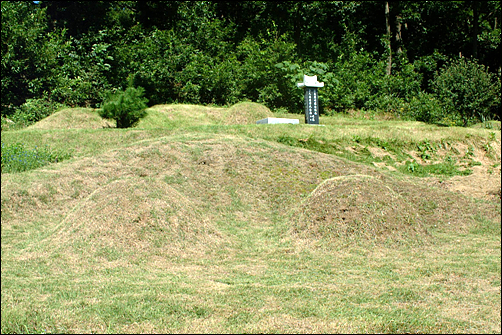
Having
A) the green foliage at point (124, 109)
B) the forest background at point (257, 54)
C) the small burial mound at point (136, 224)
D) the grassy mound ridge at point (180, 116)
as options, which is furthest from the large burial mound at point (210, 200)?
the forest background at point (257, 54)

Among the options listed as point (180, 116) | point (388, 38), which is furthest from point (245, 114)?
point (388, 38)

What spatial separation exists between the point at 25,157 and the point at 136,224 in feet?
15.3

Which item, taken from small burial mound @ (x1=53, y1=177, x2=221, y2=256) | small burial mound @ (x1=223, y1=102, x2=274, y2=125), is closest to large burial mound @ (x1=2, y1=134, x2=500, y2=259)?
small burial mound @ (x1=53, y1=177, x2=221, y2=256)

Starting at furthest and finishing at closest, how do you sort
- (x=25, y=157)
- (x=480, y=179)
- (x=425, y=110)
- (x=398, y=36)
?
1. (x=398, y=36)
2. (x=425, y=110)
3. (x=480, y=179)
4. (x=25, y=157)

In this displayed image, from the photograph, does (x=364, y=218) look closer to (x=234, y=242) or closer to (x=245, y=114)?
(x=234, y=242)

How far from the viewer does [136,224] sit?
6.48 m

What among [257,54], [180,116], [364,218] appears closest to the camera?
[364,218]

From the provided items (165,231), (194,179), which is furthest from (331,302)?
(194,179)

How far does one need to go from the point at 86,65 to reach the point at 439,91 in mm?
14190

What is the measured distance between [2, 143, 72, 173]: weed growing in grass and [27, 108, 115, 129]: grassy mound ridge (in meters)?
3.57

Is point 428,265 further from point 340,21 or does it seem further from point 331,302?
point 340,21

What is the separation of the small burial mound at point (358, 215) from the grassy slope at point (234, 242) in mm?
20

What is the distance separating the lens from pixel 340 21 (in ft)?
83.7

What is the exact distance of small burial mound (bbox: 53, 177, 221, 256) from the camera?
245 inches
